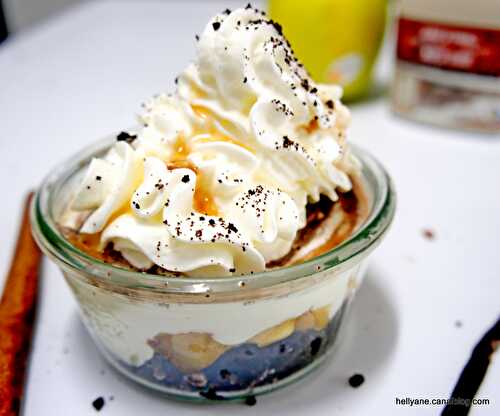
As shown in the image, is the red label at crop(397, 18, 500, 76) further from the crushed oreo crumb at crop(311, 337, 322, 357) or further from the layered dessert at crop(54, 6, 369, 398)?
the crushed oreo crumb at crop(311, 337, 322, 357)

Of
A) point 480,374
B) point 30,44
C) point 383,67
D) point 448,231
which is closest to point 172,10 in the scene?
point 30,44

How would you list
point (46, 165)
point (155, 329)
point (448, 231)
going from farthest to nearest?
point (46, 165) < point (448, 231) < point (155, 329)

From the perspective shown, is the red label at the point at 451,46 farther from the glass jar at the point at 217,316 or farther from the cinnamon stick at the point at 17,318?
the cinnamon stick at the point at 17,318

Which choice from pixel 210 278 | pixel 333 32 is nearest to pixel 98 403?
pixel 210 278

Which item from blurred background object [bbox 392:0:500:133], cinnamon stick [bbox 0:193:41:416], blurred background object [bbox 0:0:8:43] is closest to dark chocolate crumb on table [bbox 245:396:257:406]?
cinnamon stick [bbox 0:193:41:416]

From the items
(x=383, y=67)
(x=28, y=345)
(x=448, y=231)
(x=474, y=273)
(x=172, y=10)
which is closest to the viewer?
(x=28, y=345)

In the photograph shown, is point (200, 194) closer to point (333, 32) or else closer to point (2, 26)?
point (333, 32)

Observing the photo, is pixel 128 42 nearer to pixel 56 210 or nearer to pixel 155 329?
pixel 56 210
